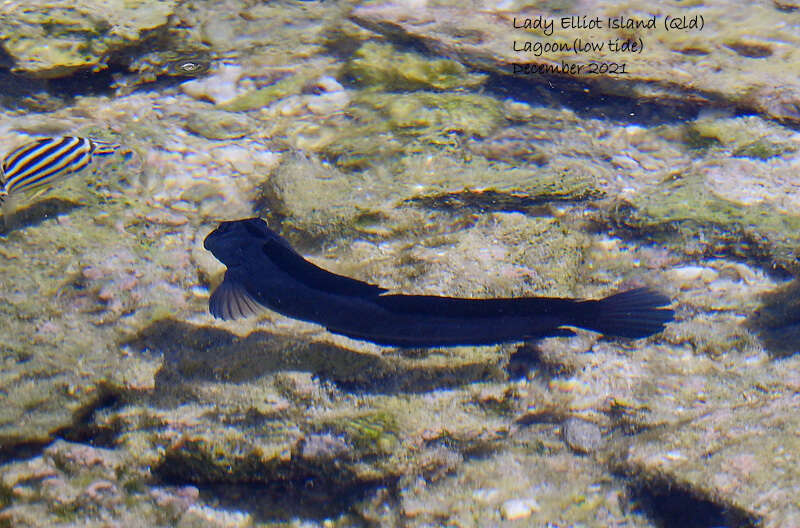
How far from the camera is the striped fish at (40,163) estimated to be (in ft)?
12.1

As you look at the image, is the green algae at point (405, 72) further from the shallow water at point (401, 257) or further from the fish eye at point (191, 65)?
the fish eye at point (191, 65)

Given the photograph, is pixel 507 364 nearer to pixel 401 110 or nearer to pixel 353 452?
pixel 353 452

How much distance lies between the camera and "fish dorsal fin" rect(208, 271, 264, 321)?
316 cm

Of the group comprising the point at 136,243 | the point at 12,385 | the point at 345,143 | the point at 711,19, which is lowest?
the point at 12,385

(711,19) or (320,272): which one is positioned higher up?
(711,19)

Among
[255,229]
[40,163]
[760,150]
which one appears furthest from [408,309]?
[760,150]

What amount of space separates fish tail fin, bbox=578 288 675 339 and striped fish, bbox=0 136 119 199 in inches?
132

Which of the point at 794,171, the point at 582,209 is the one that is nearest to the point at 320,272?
the point at 582,209

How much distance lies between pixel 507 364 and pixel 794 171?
2.70m

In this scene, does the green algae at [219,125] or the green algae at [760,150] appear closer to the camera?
the green algae at [760,150]

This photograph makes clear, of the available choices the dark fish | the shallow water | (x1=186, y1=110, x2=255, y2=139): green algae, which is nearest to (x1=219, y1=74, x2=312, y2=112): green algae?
the shallow water

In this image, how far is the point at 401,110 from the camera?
4.70m

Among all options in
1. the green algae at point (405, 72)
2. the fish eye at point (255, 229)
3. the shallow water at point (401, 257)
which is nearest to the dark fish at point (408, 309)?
the fish eye at point (255, 229)

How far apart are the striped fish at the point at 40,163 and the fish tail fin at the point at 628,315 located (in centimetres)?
336
